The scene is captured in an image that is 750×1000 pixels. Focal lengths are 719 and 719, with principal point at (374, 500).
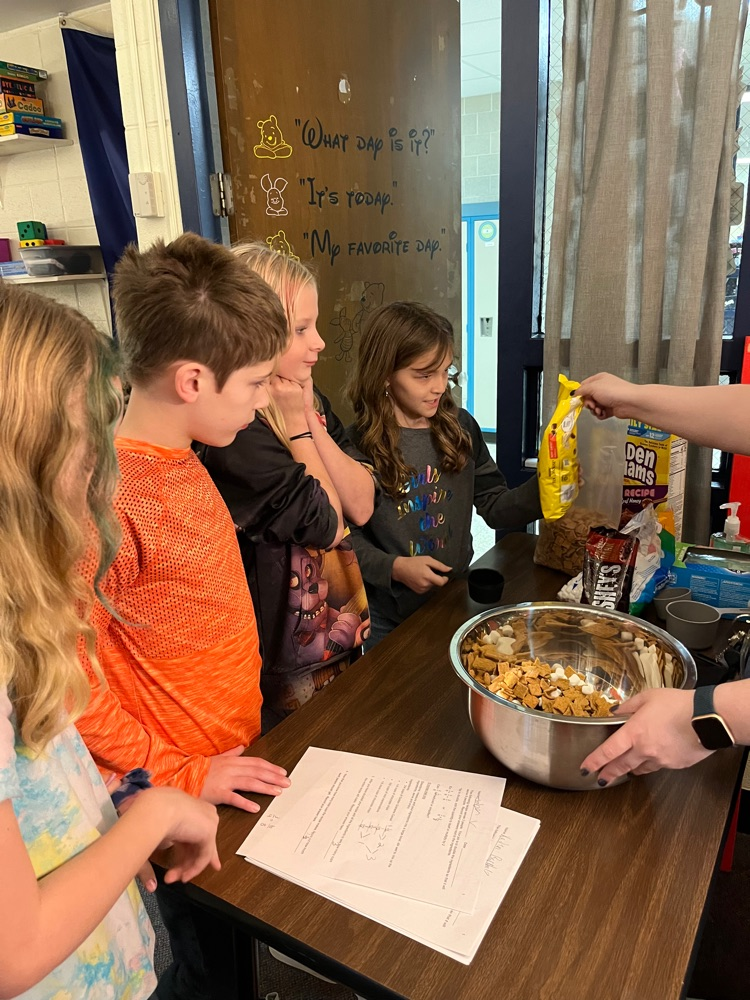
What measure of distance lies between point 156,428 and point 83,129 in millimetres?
2788

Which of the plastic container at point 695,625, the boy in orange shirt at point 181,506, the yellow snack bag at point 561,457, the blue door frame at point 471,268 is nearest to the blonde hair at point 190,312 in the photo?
the boy in orange shirt at point 181,506

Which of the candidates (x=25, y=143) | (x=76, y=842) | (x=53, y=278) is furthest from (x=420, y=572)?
(x=25, y=143)

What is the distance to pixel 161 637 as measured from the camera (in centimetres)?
103

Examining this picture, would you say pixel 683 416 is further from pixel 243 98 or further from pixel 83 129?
pixel 83 129

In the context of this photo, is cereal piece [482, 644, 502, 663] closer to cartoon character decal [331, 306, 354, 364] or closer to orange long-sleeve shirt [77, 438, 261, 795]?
orange long-sleeve shirt [77, 438, 261, 795]

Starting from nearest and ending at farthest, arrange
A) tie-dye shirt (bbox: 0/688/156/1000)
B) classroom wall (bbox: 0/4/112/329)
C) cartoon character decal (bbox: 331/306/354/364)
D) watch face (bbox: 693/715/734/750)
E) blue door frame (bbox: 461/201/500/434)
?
tie-dye shirt (bbox: 0/688/156/1000), watch face (bbox: 693/715/734/750), cartoon character decal (bbox: 331/306/354/364), classroom wall (bbox: 0/4/112/329), blue door frame (bbox: 461/201/500/434)

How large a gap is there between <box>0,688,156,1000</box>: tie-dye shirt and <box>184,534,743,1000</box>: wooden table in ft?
0.33

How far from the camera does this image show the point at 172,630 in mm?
1038

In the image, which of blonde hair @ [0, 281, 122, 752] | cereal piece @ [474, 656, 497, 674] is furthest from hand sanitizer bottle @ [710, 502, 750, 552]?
blonde hair @ [0, 281, 122, 752]

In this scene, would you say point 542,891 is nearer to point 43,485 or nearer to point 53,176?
point 43,485

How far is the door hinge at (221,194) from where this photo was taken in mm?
1880

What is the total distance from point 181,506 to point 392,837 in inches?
20.9

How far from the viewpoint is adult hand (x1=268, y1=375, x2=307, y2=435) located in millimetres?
1304

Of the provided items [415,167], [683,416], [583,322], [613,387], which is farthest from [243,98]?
[683,416]
